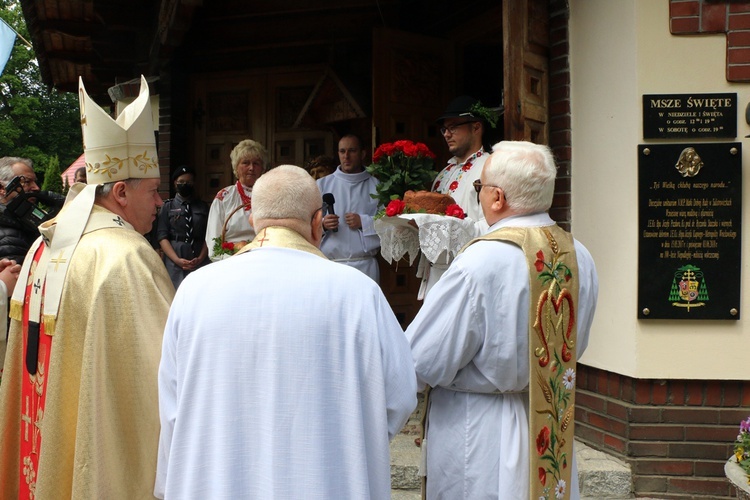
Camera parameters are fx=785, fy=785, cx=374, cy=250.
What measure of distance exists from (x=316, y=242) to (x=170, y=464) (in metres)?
0.74

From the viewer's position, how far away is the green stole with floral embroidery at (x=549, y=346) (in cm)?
262

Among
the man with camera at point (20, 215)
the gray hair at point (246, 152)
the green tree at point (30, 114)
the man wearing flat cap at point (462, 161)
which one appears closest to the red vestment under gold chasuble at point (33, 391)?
the man with camera at point (20, 215)

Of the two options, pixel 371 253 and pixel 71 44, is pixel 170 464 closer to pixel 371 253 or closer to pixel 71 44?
pixel 371 253

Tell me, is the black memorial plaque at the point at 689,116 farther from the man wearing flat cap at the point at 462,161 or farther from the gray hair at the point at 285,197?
the gray hair at the point at 285,197

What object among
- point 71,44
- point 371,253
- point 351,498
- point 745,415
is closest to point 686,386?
point 745,415

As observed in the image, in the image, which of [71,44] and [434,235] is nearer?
[434,235]

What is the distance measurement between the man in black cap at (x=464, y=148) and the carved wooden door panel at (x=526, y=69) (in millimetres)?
277

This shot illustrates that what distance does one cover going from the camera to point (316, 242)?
2.33 m

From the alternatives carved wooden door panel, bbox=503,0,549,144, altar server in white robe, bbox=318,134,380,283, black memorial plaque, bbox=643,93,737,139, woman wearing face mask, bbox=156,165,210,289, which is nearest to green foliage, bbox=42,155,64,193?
woman wearing face mask, bbox=156,165,210,289

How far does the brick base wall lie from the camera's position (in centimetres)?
447

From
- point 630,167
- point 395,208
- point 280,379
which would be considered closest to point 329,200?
point 395,208

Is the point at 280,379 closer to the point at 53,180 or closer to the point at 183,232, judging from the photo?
the point at 183,232

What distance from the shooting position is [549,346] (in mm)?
2699

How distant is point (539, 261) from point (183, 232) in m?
4.57
